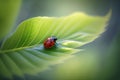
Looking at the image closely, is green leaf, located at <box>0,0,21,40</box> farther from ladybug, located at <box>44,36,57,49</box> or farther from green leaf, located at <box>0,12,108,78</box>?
ladybug, located at <box>44,36,57,49</box>

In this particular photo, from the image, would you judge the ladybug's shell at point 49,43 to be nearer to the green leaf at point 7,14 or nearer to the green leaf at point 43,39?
the green leaf at point 43,39

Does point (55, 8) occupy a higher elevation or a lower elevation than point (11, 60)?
higher

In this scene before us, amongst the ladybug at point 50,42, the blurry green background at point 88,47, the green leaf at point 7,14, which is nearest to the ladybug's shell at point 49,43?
the ladybug at point 50,42

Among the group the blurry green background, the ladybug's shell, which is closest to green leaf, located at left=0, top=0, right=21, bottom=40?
the blurry green background

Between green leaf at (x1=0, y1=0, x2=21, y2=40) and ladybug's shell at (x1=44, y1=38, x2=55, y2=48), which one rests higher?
green leaf at (x1=0, y1=0, x2=21, y2=40)

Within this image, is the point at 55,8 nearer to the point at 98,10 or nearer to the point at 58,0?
the point at 58,0

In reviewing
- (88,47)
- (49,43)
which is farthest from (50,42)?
(88,47)

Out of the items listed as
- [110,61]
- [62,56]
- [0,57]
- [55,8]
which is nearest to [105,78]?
[110,61]
